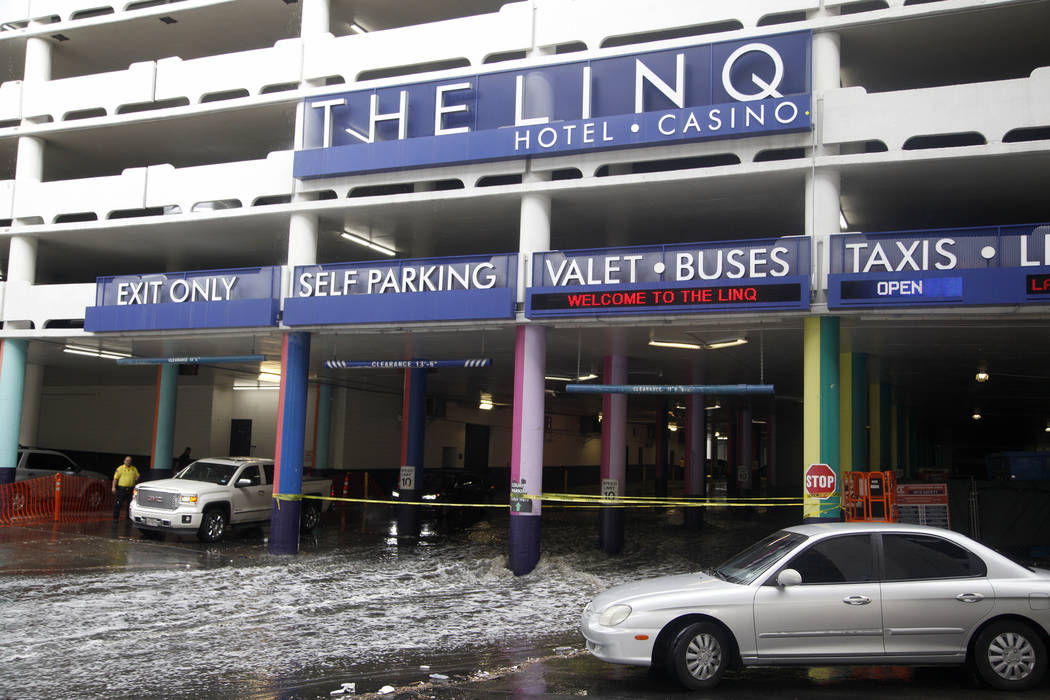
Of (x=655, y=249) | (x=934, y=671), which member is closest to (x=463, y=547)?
(x=655, y=249)

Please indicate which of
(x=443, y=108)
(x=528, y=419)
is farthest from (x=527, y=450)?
(x=443, y=108)

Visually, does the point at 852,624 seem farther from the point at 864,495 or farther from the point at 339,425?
the point at 339,425

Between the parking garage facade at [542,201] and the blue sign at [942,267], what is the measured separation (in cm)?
4

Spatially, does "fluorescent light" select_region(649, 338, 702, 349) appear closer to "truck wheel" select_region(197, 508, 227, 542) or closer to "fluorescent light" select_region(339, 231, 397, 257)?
"fluorescent light" select_region(339, 231, 397, 257)

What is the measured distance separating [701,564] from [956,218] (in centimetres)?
967

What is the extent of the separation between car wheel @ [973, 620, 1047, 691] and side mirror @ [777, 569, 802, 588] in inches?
68.1

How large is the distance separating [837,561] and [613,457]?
1194 centimetres

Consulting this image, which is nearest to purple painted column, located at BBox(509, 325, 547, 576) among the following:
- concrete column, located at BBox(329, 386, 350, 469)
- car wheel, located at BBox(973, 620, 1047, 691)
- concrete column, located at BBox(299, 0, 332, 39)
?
car wheel, located at BBox(973, 620, 1047, 691)

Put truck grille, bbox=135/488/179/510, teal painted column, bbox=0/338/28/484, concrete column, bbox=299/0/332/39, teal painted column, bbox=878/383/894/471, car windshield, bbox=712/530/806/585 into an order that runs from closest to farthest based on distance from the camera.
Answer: car windshield, bbox=712/530/806/585 < truck grille, bbox=135/488/179/510 < concrete column, bbox=299/0/332/39 < teal painted column, bbox=0/338/28/484 < teal painted column, bbox=878/383/894/471

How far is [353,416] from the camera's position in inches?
1280

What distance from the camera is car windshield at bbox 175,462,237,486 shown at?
749 inches

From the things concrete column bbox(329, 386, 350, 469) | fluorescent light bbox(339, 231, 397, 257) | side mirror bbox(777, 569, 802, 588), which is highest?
fluorescent light bbox(339, 231, 397, 257)

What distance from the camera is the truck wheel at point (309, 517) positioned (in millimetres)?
20641

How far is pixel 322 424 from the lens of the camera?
2992 centimetres
